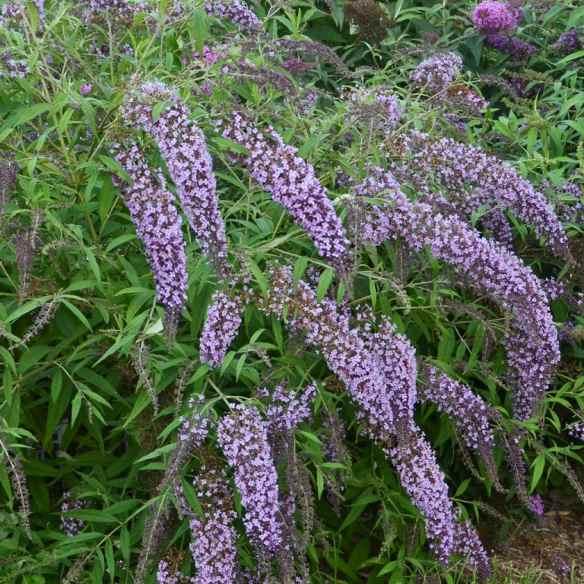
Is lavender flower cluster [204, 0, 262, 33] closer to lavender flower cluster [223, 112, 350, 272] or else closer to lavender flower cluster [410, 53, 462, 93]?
lavender flower cluster [410, 53, 462, 93]

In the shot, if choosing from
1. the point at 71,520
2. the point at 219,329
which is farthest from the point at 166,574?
the point at 219,329

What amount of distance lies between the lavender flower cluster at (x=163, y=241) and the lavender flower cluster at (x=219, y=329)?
0.13 meters

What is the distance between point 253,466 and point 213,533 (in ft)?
1.14

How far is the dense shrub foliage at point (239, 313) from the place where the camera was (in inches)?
154

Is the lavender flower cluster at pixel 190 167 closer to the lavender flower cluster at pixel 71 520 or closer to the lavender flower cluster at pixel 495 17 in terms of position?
the lavender flower cluster at pixel 71 520

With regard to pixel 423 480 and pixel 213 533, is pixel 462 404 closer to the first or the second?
pixel 423 480

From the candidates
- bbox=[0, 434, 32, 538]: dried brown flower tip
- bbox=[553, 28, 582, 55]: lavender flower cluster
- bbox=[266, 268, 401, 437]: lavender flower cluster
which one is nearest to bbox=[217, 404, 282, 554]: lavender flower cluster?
bbox=[266, 268, 401, 437]: lavender flower cluster

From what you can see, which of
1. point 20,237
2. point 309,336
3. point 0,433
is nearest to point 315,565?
point 309,336

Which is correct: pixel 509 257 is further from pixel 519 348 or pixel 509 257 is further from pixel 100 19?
pixel 100 19

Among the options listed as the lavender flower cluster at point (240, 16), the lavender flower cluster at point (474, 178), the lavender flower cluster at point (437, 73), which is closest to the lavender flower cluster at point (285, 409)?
the lavender flower cluster at point (474, 178)

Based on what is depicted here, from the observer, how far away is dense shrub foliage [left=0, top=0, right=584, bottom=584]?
391 centimetres

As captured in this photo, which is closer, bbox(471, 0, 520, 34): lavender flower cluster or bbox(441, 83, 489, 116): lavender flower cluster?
bbox(441, 83, 489, 116): lavender flower cluster

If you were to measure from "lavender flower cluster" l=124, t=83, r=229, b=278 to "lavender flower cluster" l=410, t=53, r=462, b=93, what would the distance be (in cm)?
176

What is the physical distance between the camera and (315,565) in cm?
481
